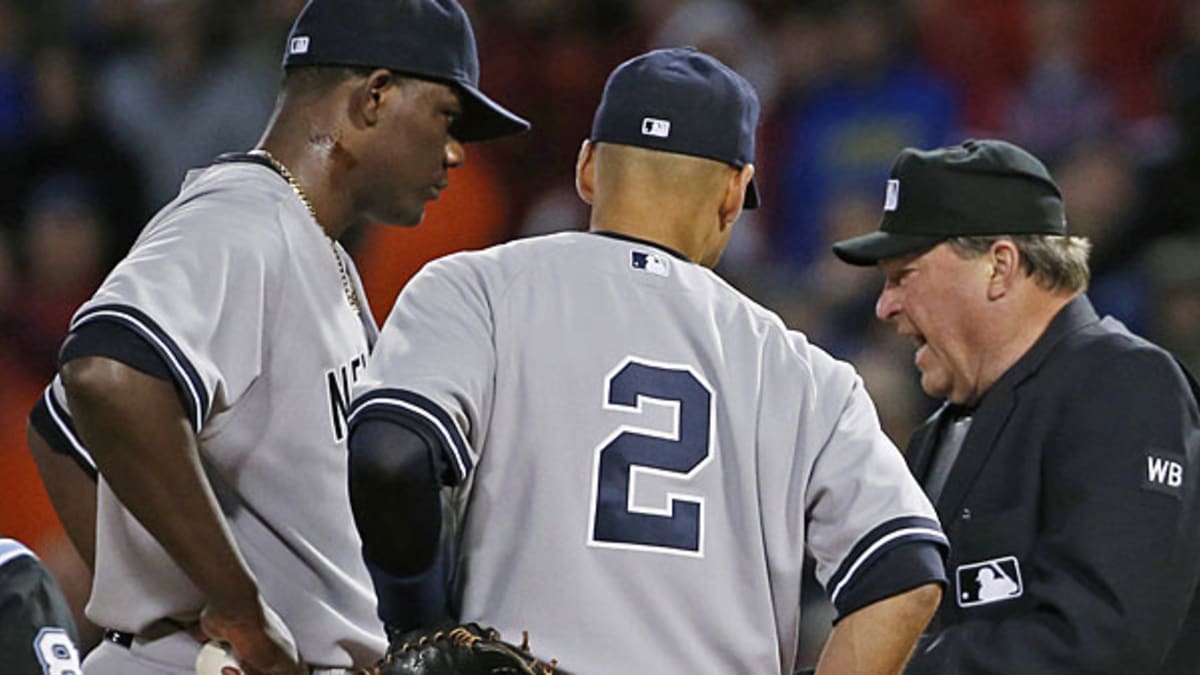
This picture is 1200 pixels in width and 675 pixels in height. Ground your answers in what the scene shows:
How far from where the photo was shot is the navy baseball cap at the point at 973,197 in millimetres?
3732

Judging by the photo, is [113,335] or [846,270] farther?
[846,270]

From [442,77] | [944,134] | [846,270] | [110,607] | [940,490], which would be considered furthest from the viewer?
[944,134]

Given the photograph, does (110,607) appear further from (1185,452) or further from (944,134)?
(944,134)

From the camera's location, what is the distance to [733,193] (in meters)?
3.07

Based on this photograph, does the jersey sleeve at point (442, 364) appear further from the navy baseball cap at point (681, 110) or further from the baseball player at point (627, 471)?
the navy baseball cap at point (681, 110)

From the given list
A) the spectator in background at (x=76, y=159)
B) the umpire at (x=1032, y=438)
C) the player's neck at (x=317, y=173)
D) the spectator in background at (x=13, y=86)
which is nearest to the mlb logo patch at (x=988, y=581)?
the umpire at (x=1032, y=438)

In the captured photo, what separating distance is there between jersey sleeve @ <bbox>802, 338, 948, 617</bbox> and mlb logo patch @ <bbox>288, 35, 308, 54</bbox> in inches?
39.6

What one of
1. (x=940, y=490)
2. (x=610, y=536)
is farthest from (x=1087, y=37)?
(x=610, y=536)

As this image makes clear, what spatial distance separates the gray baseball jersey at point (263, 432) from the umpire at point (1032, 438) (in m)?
1.06

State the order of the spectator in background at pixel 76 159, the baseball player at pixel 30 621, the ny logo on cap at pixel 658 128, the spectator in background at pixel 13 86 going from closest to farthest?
1. the baseball player at pixel 30 621
2. the ny logo on cap at pixel 658 128
3. the spectator in background at pixel 76 159
4. the spectator in background at pixel 13 86

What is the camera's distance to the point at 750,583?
287 cm

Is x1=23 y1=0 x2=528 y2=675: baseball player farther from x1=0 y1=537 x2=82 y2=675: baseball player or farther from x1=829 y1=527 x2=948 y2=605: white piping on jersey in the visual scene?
x1=829 y1=527 x2=948 y2=605: white piping on jersey

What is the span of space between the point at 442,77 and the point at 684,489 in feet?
2.85

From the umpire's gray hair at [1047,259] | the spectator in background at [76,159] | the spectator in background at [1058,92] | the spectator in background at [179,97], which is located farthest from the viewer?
the spectator in background at [179,97]
